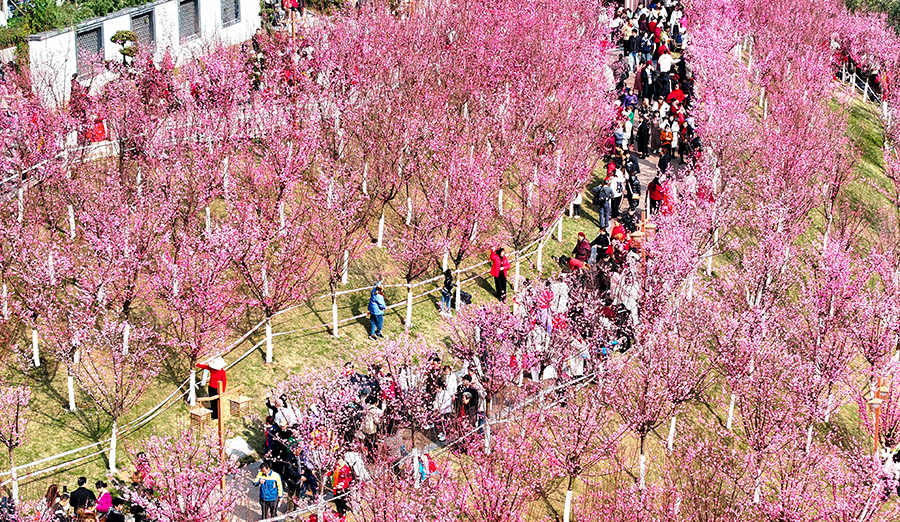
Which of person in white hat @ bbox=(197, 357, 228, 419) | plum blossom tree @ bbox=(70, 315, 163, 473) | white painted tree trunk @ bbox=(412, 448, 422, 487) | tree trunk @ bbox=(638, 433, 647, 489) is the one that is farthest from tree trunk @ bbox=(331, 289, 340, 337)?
tree trunk @ bbox=(638, 433, 647, 489)

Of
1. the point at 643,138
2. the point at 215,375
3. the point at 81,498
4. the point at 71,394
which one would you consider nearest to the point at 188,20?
the point at 643,138

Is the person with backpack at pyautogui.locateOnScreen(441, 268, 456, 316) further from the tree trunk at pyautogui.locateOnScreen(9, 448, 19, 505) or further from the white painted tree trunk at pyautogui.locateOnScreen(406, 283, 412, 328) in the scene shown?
the tree trunk at pyautogui.locateOnScreen(9, 448, 19, 505)

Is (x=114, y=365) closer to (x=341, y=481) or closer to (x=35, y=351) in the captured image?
(x=35, y=351)

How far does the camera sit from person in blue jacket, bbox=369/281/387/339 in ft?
124

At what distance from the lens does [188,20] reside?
185 feet

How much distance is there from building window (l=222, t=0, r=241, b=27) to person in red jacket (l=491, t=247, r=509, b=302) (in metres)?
22.4

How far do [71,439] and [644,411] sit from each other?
13667 millimetres

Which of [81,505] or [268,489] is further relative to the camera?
[268,489]

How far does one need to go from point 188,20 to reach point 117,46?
202 inches

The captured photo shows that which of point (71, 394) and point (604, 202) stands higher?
point (604, 202)

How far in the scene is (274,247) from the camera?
1596 inches

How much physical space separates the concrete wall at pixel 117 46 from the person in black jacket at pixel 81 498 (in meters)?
18.9

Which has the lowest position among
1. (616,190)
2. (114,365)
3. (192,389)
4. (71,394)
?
(71,394)

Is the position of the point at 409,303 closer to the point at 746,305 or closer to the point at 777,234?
the point at 746,305
